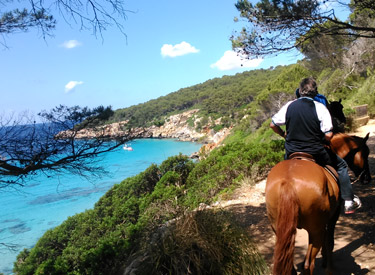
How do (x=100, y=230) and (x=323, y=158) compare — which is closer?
(x=323, y=158)

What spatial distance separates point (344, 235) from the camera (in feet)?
14.5

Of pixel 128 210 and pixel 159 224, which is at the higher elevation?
pixel 159 224

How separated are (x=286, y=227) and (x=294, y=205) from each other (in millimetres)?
222

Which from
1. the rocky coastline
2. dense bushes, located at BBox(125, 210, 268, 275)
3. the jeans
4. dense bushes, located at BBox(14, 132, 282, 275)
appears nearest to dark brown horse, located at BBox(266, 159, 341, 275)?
the jeans

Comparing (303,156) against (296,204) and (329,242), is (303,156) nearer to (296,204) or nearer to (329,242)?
(296,204)

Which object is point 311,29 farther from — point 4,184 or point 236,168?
point 4,184

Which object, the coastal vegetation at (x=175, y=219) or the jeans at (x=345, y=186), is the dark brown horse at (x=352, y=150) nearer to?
the jeans at (x=345, y=186)

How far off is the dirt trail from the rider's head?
216cm

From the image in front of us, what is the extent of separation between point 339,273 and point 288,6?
528cm

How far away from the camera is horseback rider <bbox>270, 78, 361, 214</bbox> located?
3.02 meters

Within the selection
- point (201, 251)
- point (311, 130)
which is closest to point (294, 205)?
point (311, 130)

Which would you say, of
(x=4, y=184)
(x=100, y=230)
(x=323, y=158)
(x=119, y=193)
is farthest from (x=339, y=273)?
(x=119, y=193)

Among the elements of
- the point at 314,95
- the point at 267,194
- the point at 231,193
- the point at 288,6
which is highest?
the point at 288,6

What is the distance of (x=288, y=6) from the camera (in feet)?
19.7
